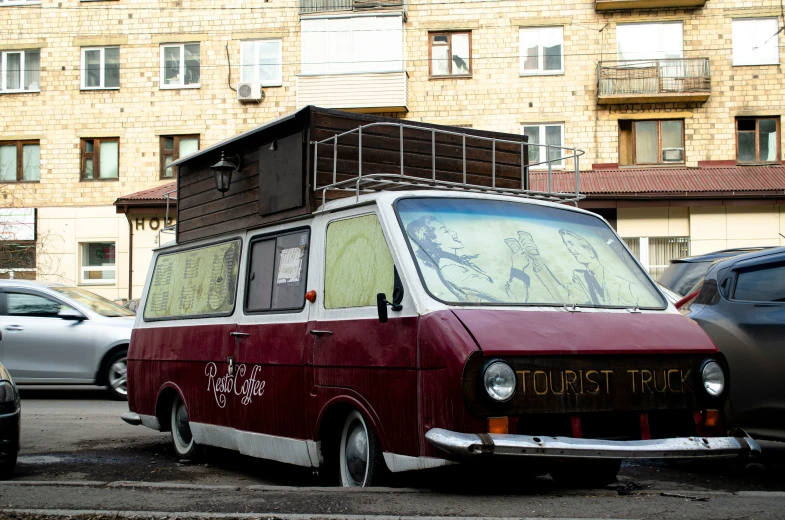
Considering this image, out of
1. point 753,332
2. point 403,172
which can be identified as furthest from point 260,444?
point 753,332

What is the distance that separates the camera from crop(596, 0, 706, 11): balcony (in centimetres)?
3083

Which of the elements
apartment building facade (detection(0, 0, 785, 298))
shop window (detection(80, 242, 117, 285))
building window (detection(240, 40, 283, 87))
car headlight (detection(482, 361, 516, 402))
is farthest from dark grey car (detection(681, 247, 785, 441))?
shop window (detection(80, 242, 117, 285))

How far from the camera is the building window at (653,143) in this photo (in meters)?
31.2

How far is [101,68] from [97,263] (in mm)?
6544

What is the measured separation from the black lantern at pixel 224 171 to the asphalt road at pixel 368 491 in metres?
2.36

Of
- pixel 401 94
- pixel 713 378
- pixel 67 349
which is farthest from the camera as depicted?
pixel 401 94

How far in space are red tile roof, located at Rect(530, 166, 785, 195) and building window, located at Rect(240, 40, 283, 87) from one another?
9.85 meters

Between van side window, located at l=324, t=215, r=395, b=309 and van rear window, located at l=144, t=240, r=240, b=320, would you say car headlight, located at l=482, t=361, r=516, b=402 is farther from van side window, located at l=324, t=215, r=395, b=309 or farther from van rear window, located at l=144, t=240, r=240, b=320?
van rear window, located at l=144, t=240, r=240, b=320

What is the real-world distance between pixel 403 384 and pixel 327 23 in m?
27.8

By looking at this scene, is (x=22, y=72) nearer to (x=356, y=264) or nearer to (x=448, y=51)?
(x=448, y=51)

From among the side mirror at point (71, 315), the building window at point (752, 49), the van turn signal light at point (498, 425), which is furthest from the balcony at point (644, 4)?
the van turn signal light at point (498, 425)

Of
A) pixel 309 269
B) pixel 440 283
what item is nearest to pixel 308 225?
pixel 309 269

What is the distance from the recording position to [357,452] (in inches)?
251

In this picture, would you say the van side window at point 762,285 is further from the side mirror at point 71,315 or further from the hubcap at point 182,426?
the side mirror at point 71,315
